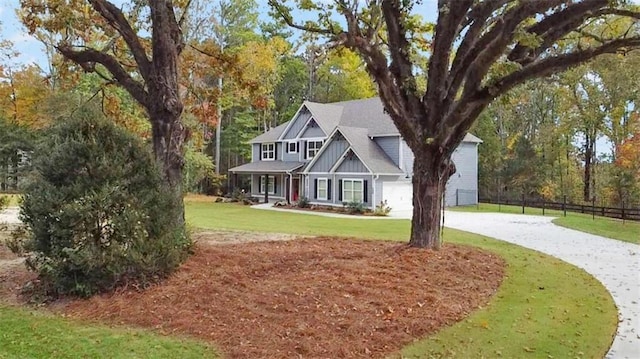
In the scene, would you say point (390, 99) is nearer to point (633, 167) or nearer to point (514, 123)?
point (633, 167)

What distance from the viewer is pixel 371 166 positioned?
1013 inches

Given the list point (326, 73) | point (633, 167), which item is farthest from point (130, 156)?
point (326, 73)

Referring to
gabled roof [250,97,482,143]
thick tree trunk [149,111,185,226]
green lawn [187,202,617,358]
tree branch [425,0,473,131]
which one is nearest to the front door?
gabled roof [250,97,482,143]

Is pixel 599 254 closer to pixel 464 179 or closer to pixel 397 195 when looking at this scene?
pixel 397 195

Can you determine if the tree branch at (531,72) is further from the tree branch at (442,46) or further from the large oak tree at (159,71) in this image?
the large oak tree at (159,71)


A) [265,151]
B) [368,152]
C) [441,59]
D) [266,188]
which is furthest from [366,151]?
[441,59]

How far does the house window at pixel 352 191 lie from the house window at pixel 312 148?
4.69m

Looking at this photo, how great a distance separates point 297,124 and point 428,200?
2453 centimetres

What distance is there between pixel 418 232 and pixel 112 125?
5861mm

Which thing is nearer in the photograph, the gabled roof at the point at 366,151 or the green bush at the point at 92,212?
the green bush at the point at 92,212

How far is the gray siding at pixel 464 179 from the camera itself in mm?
30984

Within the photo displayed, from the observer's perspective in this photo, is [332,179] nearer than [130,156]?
No

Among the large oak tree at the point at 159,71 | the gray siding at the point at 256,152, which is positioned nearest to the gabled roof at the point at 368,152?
the gray siding at the point at 256,152

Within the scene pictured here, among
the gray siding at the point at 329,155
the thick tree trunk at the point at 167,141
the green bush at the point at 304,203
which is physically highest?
the gray siding at the point at 329,155
